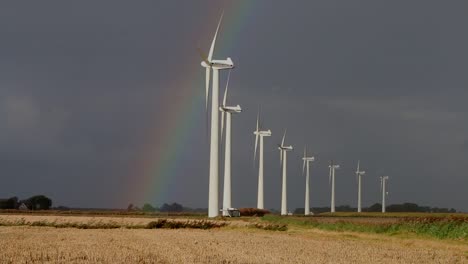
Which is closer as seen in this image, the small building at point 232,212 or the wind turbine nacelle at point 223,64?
the wind turbine nacelle at point 223,64

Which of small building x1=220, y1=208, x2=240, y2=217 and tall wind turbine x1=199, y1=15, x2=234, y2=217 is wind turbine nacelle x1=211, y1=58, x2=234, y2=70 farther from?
→ small building x1=220, y1=208, x2=240, y2=217

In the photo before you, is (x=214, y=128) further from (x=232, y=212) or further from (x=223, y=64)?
(x=232, y=212)

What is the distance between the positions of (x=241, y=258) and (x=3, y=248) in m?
13.7

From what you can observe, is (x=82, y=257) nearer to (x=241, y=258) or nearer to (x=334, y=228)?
(x=241, y=258)

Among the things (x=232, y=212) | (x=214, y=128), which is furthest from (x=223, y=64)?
(x=232, y=212)

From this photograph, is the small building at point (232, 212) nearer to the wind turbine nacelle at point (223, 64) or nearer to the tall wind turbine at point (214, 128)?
the tall wind turbine at point (214, 128)

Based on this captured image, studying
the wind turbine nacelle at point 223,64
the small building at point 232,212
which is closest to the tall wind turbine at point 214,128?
the wind turbine nacelle at point 223,64

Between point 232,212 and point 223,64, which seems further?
point 232,212

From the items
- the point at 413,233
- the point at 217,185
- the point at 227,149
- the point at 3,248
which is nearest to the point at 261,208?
the point at 227,149

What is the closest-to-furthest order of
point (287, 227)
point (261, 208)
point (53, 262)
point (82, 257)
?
point (53, 262) < point (82, 257) < point (287, 227) < point (261, 208)


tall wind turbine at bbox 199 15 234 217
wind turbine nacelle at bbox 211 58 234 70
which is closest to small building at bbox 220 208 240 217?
tall wind turbine at bbox 199 15 234 217

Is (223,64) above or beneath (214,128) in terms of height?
above

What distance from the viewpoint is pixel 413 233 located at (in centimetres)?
6272

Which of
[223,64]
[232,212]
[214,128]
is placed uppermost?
[223,64]
